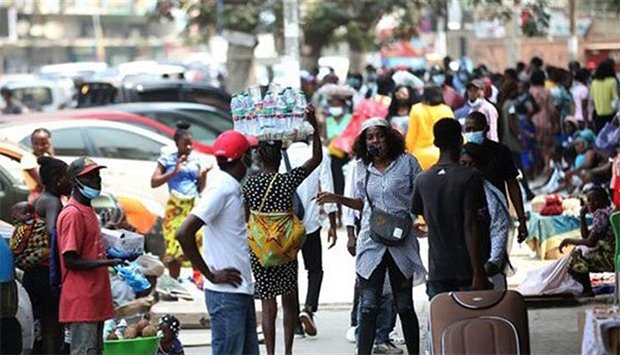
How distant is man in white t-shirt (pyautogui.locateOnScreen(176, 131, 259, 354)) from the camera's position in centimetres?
830

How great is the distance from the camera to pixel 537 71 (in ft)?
78.4

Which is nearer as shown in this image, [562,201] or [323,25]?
[562,201]

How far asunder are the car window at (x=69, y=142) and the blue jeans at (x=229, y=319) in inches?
341

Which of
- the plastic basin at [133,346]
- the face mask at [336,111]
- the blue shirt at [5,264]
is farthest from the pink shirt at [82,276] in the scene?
the face mask at [336,111]

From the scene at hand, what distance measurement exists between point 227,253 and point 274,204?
4.79ft

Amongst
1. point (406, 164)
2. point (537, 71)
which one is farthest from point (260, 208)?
point (537, 71)

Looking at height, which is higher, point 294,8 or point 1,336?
point 294,8

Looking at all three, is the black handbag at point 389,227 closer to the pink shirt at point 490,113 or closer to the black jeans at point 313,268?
the black jeans at point 313,268

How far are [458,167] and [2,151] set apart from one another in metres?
6.50

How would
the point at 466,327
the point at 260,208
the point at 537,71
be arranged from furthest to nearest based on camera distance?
the point at 537,71 < the point at 260,208 < the point at 466,327

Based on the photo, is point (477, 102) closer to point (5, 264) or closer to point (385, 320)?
point (385, 320)

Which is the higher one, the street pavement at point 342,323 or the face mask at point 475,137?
the face mask at point 475,137

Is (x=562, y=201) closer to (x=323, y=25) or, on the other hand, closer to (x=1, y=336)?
(x=1, y=336)

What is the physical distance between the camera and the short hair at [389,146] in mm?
10000
